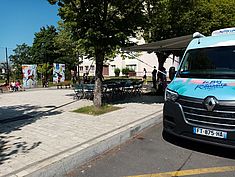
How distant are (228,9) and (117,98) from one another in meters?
13.2

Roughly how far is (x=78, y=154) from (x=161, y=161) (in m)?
1.58

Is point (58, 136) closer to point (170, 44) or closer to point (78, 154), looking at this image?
point (78, 154)

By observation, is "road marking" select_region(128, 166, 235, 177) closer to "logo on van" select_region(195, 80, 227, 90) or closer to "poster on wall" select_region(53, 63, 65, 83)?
"logo on van" select_region(195, 80, 227, 90)

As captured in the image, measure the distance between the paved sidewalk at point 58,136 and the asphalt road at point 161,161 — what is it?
0.93 feet

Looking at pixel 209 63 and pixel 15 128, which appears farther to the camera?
pixel 15 128

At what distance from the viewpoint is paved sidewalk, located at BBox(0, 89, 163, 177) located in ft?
14.1

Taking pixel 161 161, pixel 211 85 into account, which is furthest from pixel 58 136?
pixel 211 85

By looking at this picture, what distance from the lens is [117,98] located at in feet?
41.0

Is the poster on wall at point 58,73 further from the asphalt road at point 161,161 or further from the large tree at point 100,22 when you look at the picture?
the asphalt road at point 161,161

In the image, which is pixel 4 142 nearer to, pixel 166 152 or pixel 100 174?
pixel 100 174

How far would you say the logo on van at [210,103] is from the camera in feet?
14.8

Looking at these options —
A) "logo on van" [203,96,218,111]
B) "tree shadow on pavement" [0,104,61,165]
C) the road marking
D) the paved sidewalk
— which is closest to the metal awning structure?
the paved sidewalk

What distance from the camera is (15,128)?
6848mm

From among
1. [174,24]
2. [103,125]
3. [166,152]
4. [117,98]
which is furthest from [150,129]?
[174,24]
